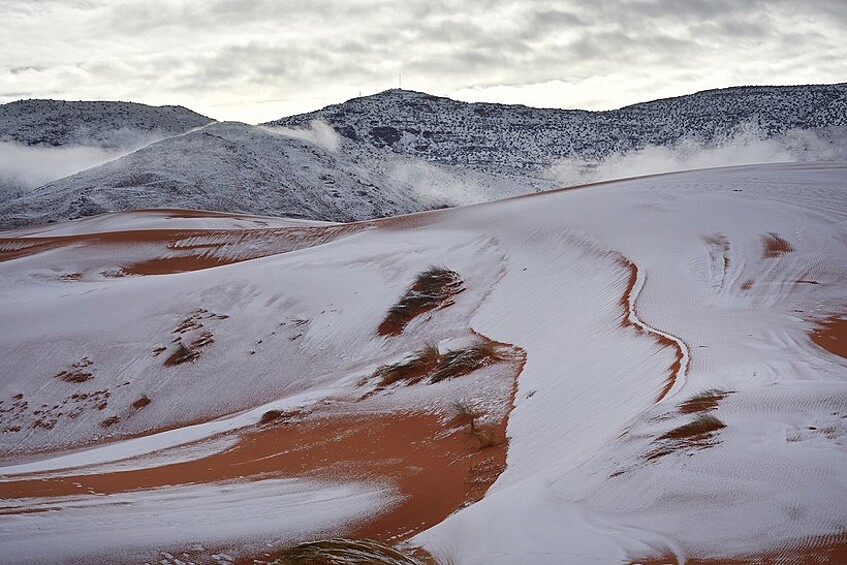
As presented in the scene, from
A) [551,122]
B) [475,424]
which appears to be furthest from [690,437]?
[551,122]

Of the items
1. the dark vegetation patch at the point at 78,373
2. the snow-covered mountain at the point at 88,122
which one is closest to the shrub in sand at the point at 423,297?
the dark vegetation patch at the point at 78,373

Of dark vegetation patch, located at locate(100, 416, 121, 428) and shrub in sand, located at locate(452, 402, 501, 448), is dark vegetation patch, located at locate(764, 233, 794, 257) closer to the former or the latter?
shrub in sand, located at locate(452, 402, 501, 448)

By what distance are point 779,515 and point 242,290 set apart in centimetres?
1159

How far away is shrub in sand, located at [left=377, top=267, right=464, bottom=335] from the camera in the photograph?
40.7ft

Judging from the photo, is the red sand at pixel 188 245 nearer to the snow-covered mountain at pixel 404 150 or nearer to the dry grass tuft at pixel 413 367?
the dry grass tuft at pixel 413 367

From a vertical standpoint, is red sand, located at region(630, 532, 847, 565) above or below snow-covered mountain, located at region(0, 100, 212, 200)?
below

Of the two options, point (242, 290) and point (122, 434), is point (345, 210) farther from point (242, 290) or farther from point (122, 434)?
point (122, 434)

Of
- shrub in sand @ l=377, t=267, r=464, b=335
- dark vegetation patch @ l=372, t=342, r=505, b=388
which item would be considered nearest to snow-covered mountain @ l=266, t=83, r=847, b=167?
shrub in sand @ l=377, t=267, r=464, b=335

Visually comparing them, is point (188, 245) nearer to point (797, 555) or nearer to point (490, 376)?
point (490, 376)

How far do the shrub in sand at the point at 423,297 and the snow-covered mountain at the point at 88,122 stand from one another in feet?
180

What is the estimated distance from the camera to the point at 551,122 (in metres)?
65.1

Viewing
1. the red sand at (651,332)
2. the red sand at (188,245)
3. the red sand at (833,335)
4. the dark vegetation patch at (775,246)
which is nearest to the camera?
the red sand at (651,332)

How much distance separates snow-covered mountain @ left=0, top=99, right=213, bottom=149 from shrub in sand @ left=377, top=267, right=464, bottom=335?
54.8 meters

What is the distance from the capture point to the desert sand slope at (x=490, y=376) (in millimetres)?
4512
